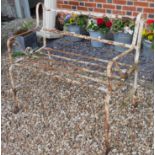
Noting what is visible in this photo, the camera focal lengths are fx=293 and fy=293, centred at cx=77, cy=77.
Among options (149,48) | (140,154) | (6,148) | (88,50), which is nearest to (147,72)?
(149,48)

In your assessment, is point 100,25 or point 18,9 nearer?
point 100,25

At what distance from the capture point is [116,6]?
13.1 ft

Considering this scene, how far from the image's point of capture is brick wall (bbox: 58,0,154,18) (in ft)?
12.5

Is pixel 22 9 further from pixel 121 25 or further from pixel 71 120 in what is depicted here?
pixel 71 120

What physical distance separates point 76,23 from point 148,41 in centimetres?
114

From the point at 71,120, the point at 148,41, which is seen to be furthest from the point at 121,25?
the point at 71,120

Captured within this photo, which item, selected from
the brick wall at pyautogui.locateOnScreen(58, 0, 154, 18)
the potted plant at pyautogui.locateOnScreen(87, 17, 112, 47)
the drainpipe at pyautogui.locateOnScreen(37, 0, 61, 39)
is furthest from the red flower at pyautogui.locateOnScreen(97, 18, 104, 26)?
the drainpipe at pyautogui.locateOnScreen(37, 0, 61, 39)

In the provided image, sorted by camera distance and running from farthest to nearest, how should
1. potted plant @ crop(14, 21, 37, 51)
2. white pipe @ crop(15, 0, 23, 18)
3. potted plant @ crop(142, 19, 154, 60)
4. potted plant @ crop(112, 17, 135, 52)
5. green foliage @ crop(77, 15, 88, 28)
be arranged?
1. white pipe @ crop(15, 0, 23, 18)
2. green foliage @ crop(77, 15, 88, 28)
3. potted plant @ crop(14, 21, 37, 51)
4. potted plant @ crop(112, 17, 135, 52)
5. potted plant @ crop(142, 19, 154, 60)

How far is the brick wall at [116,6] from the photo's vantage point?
12.5 feet

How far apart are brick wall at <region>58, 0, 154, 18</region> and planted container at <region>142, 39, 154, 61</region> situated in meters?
0.46

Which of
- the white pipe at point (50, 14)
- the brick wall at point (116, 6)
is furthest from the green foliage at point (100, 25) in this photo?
the white pipe at point (50, 14)

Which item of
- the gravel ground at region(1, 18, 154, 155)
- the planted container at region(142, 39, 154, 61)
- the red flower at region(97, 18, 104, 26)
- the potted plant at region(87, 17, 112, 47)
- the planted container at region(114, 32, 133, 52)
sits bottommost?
the gravel ground at region(1, 18, 154, 155)

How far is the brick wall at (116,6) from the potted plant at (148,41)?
223 mm

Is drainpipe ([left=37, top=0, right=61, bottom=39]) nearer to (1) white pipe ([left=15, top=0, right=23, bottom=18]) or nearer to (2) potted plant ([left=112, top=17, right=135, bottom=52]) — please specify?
(2) potted plant ([left=112, top=17, right=135, bottom=52])
